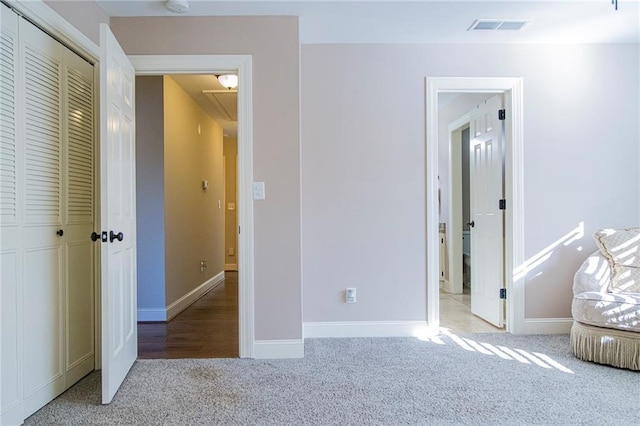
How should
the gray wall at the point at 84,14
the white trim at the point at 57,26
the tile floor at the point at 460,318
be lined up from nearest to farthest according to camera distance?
the white trim at the point at 57,26, the gray wall at the point at 84,14, the tile floor at the point at 460,318

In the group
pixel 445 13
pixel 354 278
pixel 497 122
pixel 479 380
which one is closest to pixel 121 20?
pixel 445 13

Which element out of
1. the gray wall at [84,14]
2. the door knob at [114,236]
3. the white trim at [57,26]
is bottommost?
the door knob at [114,236]

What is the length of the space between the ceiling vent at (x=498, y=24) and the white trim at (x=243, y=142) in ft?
5.48

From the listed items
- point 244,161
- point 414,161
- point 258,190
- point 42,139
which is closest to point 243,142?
point 244,161

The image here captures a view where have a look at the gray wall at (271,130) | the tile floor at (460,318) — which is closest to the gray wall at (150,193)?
the gray wall at (271,130)

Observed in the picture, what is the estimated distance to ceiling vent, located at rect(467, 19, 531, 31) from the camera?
2.61 m

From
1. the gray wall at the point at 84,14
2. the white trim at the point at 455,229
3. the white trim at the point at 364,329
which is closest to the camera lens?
the gray wall at the point at 84,14

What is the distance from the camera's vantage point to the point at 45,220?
1.92 metres

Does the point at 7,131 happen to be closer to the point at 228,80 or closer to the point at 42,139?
the point at 42,139

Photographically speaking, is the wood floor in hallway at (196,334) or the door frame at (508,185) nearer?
the wood floor in hallway at (196,334)

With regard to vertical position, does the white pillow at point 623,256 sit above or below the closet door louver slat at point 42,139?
below

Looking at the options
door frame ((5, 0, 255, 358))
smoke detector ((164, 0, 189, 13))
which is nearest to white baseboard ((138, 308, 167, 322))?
door frame ((5, 0, 255, 358))

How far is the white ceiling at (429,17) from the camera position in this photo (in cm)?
239

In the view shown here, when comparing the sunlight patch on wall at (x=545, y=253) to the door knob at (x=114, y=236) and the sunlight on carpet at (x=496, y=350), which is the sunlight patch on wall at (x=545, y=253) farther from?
the door knob at (x=114, y=236)
